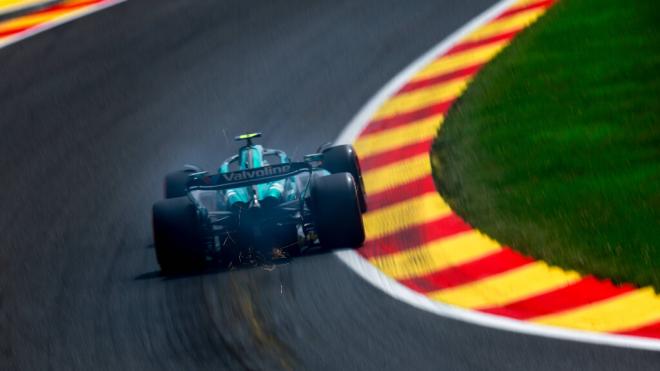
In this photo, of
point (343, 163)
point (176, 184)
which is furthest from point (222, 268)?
point (343, 163)

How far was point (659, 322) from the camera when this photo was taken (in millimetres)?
8102

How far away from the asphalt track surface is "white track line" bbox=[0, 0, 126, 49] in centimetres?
23

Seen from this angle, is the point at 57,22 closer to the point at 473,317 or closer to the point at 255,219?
the point at 255,219

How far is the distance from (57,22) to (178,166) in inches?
226

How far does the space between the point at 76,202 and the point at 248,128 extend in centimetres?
240

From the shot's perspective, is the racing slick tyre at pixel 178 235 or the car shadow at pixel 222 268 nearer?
the racing slick tyre at pixel 178 235

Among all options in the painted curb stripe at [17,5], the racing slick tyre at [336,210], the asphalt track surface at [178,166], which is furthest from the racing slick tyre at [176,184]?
the painted curb stripe at [17,5]

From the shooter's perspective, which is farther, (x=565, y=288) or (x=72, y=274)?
(x=72, y=274)

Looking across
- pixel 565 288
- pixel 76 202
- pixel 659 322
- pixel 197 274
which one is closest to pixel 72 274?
pixel 197 274

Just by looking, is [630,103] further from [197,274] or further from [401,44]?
[197,274]

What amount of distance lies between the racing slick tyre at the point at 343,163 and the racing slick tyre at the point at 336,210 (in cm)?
105

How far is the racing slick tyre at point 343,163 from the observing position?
432 inches

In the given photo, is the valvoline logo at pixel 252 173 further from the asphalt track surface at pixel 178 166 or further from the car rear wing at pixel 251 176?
the asphalt track surface at pixel 178 166

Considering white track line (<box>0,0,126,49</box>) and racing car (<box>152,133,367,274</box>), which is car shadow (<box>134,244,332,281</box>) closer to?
racing car (<box>152,133,367,274</box>)
